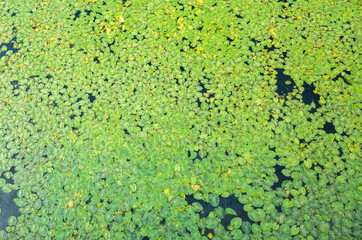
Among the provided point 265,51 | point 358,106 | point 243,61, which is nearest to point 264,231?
point 358,106

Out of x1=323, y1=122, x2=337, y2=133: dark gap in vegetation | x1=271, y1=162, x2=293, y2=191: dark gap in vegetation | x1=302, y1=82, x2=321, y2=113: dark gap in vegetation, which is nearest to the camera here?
x1=271, y1=162, x2=293, y2=191: dark gap in vegetation

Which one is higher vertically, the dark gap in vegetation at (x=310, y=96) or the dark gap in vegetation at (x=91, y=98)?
the dark gap in vegetation at (x=91, y=98)

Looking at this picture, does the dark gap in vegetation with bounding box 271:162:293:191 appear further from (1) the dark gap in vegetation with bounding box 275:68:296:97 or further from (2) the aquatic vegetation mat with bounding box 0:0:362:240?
(1) the dark gap in vegetation with bounding box 275:68:296:97

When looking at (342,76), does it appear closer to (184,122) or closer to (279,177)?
(279,177)

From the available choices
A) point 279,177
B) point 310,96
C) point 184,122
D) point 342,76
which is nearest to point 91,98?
point 184,122

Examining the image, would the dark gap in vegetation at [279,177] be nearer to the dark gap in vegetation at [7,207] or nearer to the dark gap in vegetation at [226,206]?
the dark gap in vegetation at [226,206]

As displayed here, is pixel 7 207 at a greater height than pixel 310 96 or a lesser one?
lesser

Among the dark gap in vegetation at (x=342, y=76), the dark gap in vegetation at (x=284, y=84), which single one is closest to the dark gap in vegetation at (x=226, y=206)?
the dark gap in vegetation at (x=284, y=84)

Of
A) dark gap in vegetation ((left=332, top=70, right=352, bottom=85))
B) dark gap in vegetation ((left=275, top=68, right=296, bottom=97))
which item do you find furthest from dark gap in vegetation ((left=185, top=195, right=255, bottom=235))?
dark gap in vegetation ((left=332, top=70, right=352, bottom=85))
